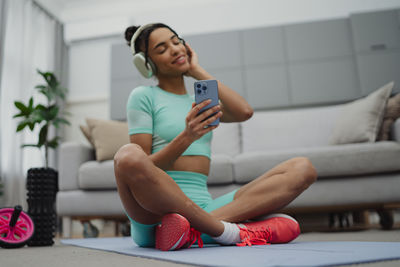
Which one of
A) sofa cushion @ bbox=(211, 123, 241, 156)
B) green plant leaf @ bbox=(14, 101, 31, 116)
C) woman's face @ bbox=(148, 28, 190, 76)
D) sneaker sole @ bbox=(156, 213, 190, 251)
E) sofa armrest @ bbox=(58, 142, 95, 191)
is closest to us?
sneaker sole @ bbox=(156, 213, 190, 251)

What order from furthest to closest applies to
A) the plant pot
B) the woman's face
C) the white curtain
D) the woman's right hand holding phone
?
the white curtain
the plant pot
the woman's face
the woman's right hand holding phone

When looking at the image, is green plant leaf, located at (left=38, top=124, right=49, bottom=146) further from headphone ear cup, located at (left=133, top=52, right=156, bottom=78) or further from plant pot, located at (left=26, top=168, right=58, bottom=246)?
headphone ear cup, located at (left=133, top=52, right=156, bottom=78)

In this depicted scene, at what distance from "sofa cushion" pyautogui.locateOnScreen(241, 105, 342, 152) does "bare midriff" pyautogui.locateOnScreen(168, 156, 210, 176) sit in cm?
158

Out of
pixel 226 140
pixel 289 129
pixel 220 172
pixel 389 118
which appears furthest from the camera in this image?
pixel 226 140

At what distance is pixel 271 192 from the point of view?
1.11m

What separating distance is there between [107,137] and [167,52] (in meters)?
1.33

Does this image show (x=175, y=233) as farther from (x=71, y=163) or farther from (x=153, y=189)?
(x=71, y=163)

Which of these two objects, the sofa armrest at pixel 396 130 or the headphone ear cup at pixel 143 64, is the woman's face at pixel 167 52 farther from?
the sofa armrest at pixel 396 130

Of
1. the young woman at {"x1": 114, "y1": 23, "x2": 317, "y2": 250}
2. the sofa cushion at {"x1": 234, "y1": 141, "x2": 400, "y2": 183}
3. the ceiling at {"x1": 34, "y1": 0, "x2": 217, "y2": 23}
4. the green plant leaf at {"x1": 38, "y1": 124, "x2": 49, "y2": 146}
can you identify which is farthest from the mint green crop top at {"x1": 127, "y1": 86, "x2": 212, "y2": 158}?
the ceiling at {"x1": 34, "y1": 0, "x2": 217, "y2": 23}

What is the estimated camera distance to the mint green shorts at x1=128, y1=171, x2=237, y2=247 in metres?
1.10

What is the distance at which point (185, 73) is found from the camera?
4.28 ft

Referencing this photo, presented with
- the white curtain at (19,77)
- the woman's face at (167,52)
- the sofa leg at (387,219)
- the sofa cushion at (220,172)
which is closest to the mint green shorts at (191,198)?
the woman's face at (167,52)

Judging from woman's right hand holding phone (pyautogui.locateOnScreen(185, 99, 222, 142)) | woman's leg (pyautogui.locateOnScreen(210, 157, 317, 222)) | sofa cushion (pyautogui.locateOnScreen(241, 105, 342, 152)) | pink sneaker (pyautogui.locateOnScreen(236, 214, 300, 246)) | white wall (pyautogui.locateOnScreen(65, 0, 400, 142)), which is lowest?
pink sneaker (pyautogui.locateOnScreen(236, 214, 300, 246))

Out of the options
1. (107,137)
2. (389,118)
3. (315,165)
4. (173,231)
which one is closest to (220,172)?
A: (315,165)
